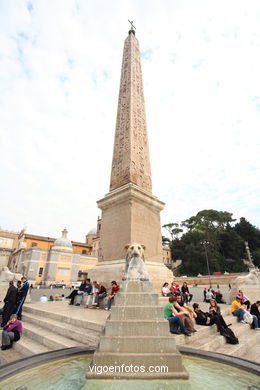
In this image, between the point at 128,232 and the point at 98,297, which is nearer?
the point at 98,297

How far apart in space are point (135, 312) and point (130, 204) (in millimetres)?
4320

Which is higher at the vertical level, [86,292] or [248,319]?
[86,292]

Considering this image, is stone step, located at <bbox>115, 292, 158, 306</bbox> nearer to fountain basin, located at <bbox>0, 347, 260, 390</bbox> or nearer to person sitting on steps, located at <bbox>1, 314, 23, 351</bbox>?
fountain basin, located at <bbox>0, 347, 260, 390</bbox>

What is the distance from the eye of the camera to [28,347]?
3.64 meters

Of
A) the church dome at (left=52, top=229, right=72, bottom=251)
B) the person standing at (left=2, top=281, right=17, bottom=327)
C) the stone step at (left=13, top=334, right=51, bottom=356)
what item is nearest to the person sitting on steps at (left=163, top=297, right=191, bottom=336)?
the stone step at (left=13, top=334, right=51, bottom=356)

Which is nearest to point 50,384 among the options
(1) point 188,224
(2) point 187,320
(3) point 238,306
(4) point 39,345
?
(4) point 39,345

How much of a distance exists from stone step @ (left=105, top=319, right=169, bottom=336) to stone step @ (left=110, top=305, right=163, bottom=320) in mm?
82

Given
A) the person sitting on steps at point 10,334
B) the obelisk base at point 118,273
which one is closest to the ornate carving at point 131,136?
the obelisk base at point 118,273

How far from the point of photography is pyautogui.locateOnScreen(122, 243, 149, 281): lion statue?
10.7 feet

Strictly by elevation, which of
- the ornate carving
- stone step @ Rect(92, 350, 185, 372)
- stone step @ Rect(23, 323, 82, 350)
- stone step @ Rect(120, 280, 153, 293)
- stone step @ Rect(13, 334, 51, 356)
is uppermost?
the ornate carving

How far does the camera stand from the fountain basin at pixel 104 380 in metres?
2.10

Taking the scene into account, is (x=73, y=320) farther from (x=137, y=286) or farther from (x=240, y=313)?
(x=240, y=313)

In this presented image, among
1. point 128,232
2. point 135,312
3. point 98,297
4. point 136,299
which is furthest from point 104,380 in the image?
point 128,232

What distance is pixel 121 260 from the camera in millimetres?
6457
